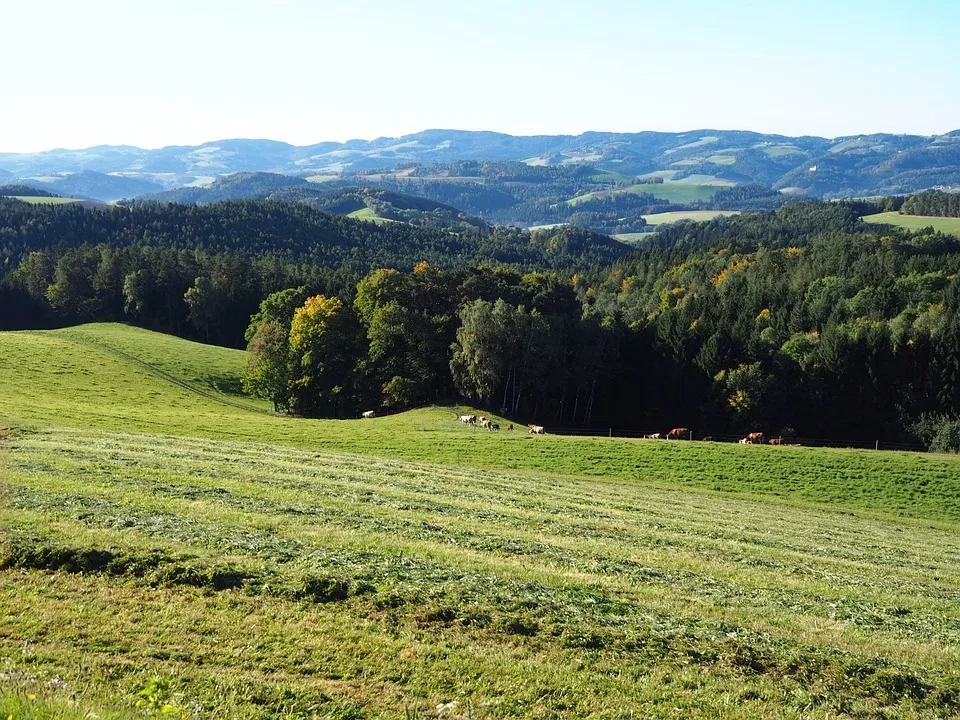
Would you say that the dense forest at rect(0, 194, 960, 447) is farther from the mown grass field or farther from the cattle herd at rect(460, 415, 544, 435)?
the mown grass field

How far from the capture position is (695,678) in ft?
43.7

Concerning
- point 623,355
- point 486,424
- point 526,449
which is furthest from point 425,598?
point 623,355

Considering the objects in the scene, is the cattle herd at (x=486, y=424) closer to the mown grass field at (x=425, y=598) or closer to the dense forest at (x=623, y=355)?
the dense forest at (x=623, y=355)

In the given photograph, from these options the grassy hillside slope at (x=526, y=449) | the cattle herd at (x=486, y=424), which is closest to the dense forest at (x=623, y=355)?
the cattle herd at (x=486, y=424)

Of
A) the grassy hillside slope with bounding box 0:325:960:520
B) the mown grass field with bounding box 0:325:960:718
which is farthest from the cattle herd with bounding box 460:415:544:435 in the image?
the mown grass field with bounding box 0:325:960:718

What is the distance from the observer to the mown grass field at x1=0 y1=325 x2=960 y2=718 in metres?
11.7

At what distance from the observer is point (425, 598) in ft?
50.7

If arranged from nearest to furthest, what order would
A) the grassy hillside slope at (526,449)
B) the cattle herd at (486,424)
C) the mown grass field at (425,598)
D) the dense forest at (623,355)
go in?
the mown grass field at (425,598) → the grassy hillside slope at (526,449) → the cattle herd at (486,424) → the dense forest at (623,355)

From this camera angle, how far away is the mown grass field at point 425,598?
38.4 feet

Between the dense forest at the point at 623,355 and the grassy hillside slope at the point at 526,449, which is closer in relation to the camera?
the grassy hillside slope at the point at 526,449

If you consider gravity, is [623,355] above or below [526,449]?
above

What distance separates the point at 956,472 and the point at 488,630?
47.9 meters

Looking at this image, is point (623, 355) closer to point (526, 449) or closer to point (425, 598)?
point (526, 449)

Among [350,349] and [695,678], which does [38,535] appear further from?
[350,349]
